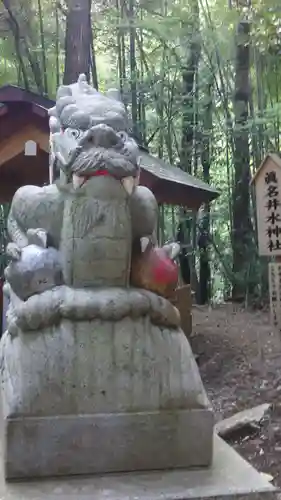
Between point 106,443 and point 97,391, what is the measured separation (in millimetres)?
190

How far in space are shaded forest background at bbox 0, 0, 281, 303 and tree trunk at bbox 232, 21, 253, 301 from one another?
0.05 feet

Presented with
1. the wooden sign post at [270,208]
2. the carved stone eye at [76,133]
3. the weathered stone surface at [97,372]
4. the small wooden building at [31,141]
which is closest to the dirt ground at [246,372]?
the wooden sign post at [270,208]

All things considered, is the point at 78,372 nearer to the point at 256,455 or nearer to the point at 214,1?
the point at 256,455

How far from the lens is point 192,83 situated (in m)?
9.80

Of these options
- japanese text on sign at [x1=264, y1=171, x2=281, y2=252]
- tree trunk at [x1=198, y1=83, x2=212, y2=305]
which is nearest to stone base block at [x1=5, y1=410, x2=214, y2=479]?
japanese text on sign at [x1=264, y1=171, x2=281, y2=252]

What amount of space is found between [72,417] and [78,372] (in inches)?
6.4

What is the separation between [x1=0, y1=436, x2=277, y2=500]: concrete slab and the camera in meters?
2.21

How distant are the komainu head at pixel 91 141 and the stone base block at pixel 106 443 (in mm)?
910

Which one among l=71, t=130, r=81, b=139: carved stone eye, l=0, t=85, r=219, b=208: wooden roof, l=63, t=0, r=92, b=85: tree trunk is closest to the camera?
l=71, t=130, r=81, b=139: carved stone eye

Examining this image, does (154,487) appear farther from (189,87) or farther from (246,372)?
(189,87)

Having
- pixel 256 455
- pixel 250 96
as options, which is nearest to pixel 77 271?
pixel 256 455

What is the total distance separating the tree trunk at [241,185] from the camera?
881cm

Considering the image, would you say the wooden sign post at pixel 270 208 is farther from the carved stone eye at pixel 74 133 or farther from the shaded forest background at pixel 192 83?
the carved stone eye at pixel 74 133

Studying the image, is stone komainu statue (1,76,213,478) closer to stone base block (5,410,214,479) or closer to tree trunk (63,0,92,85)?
stone base block (5,410,214,479)
